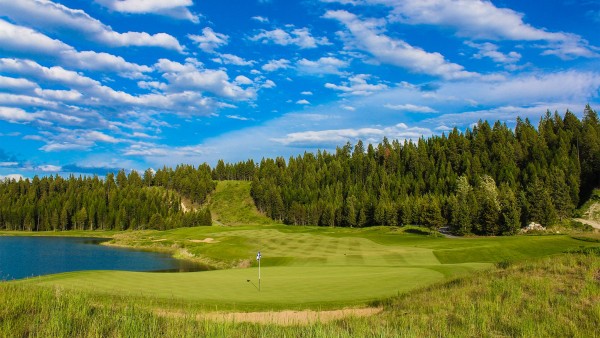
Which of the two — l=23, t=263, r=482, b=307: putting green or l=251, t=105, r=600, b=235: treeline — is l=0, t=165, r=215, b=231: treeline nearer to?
l=251, t=105, r=600, b=235: treeline

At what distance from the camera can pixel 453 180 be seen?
422 feet

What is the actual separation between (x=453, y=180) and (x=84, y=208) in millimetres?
132909

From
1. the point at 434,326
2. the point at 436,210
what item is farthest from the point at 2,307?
the point at 436,210

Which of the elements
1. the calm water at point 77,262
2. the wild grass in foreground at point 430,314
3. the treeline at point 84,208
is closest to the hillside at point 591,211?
the calm water at point 77,262

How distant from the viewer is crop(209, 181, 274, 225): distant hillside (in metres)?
161

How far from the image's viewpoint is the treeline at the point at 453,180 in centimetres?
8919

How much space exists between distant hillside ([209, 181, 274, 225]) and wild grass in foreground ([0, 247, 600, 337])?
141365 millimetres

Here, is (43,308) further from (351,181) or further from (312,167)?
(312,167)

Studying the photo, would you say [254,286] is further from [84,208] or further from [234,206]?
[234,206]

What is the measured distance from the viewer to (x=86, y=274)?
28328 mm

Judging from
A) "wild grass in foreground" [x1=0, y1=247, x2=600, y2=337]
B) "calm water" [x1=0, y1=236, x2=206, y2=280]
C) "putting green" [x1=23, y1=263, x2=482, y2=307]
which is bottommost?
"calm water" [x1=0, y1=236, x2=206, y2=280]

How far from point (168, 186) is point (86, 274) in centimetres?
16794

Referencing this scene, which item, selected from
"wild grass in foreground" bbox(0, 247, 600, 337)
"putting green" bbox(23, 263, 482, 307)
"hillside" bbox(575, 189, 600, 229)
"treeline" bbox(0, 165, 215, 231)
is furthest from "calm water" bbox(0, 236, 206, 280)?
"hillside" bbox(575, 189, 600, 229)

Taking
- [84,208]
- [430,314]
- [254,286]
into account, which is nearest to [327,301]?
[254,286]
